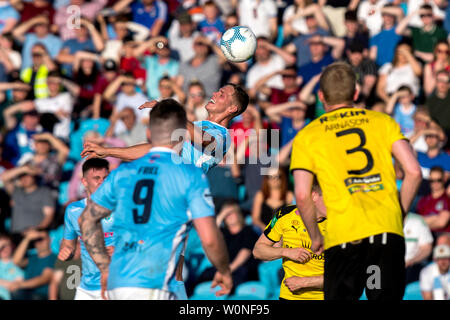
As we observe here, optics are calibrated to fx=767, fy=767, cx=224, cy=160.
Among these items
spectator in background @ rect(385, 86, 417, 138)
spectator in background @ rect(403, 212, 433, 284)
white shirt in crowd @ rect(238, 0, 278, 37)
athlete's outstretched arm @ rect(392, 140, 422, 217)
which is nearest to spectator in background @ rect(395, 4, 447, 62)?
spectator in background @ rect(385, 86, 417, 138)

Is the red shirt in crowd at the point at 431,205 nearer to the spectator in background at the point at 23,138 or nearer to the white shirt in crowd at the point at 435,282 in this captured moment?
the white shirt in crowd at the point at 435,282

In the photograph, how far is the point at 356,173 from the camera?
636 centimetres

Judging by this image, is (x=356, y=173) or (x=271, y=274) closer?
(x=356, y=173)

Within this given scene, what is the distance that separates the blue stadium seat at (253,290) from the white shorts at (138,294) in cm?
624

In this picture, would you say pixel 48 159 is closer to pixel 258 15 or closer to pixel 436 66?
pixel 258 15

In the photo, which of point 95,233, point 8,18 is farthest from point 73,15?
point 95,233

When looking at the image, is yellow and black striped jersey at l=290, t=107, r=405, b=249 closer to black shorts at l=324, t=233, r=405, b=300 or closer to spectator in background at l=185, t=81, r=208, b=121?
black shorts at l=324, t=233, r=405, b=300

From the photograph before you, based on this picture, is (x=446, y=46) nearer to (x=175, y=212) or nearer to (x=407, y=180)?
(x=407, y=180)

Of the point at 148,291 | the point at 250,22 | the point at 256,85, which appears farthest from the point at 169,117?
the point at 250,22

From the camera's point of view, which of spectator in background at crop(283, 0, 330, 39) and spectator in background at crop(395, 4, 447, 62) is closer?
spectator in background at crop(395, 4, 447, 62)

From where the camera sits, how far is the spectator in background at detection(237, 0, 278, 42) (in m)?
16.8

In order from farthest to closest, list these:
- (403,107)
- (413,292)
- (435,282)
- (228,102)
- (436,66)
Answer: (436,66) → (403,107) → (413,292) → (435,282) → (228,102)

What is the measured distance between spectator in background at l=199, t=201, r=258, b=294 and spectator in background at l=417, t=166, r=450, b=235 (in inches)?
118

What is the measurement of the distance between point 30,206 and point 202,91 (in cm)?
412
